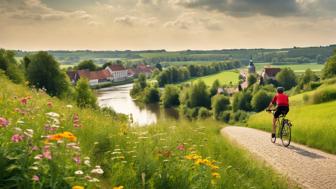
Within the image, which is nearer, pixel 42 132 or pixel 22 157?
pixel 22 157

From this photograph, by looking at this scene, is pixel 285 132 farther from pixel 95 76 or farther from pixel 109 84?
pixel 109 84

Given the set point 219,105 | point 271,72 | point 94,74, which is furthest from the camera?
point 94,74

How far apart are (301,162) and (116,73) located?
160m

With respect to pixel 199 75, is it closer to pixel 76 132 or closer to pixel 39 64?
pixel 39 64

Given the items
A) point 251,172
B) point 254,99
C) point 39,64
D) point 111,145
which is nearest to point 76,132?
point 111,145

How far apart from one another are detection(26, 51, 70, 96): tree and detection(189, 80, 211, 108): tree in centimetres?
5094

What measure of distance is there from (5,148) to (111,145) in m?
3.51

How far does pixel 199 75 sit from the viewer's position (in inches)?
7303

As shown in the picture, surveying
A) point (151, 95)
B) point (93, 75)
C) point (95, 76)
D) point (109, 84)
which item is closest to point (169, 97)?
point (151, 95)

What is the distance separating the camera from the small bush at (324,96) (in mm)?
28977

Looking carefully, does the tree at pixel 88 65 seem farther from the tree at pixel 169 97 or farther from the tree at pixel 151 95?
the tree at pixel 169 97

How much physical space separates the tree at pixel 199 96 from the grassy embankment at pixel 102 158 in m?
89.0

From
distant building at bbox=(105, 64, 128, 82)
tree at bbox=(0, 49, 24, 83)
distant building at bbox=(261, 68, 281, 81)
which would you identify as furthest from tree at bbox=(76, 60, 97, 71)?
tree at bbox=(0, 49, 24, 83)

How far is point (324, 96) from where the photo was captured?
29391 millimetres
